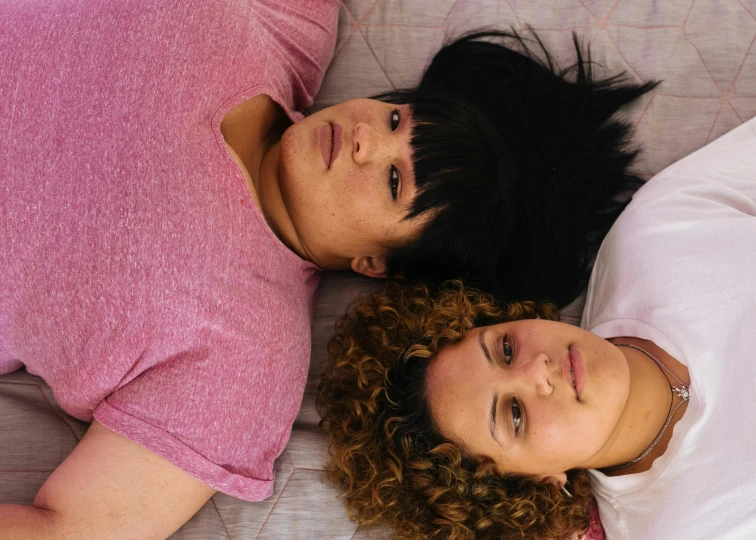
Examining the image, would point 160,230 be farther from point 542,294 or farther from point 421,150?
point 542,294

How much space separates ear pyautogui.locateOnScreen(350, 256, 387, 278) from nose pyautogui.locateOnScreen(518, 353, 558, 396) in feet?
1.33

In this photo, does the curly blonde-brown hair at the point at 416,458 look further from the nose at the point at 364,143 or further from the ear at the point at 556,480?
the nose at the point at 364,143

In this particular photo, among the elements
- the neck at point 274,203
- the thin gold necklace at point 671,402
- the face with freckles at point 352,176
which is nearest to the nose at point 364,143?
the face with freckles at point 352,176

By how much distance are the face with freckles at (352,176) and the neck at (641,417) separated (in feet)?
1.66

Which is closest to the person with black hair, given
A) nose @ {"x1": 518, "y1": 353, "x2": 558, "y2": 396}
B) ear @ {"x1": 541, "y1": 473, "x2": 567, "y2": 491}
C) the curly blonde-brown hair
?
the curly blonde-brown hair

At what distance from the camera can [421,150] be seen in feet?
3.83

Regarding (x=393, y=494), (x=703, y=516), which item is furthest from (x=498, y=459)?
(x=703, y=516)

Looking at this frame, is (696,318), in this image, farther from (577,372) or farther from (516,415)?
(516,415)

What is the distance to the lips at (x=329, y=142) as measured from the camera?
3.83 ft

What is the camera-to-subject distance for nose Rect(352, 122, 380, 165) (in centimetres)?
114

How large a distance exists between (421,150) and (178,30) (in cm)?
50

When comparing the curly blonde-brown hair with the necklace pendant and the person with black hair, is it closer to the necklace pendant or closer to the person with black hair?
the person with black hair

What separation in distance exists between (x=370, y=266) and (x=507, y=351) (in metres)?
0.36

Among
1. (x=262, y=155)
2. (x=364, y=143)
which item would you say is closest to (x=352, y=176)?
(x=364, y=143)
